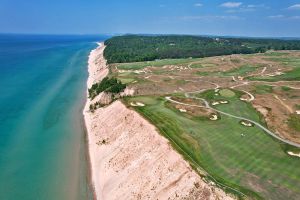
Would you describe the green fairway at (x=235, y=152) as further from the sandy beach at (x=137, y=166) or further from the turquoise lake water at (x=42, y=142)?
the turquoise lake water at (x=42, y=142)

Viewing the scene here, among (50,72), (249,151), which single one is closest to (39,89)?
(50,72)

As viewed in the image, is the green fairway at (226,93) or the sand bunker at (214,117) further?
the green fairway at (226,93)

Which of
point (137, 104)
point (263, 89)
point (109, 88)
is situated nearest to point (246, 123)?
point (137, 104)

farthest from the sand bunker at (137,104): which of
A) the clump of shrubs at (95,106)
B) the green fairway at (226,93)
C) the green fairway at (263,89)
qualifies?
the green fairway at (263,89)

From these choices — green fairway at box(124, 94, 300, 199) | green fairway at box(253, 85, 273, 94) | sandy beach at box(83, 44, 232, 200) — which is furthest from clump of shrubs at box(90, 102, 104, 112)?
green fairway at box(253, 85, 273, 94)

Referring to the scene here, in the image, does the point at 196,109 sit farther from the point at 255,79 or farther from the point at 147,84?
the point at 255,79
